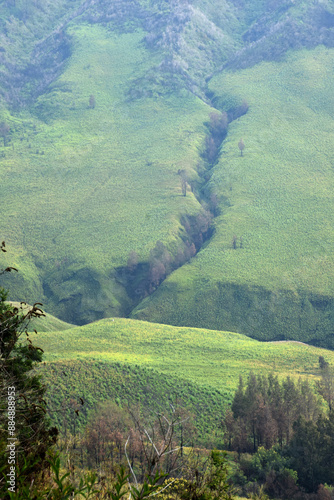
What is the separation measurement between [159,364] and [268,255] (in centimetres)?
6712

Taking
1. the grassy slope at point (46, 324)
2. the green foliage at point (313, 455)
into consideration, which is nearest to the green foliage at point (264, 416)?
the green foliage at point (313, 455)

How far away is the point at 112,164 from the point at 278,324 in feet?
351

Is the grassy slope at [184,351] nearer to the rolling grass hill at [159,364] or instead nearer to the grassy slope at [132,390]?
the rolling grass hill at [159,364]

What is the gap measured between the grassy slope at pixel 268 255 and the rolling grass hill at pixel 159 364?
11570 mm

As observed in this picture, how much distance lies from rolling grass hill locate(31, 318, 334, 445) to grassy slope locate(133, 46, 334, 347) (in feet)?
38.0

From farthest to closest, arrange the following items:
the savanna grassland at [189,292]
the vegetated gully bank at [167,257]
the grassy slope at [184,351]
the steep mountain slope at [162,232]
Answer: the vegetated gully bank at [167,257], the steep mountain slope at [162,232], the grassy slope at [184,351], the savanna grassland at [189,292]

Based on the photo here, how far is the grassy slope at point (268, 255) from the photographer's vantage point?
388 feet

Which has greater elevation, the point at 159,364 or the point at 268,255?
the point at 159,364

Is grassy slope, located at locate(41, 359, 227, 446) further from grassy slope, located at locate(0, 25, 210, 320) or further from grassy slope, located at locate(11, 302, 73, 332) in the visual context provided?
grassy slope, located at locate(0, 25, 210, 320)

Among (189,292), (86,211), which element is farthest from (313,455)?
(86,211)

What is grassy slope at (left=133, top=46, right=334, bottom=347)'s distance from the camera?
118125mm

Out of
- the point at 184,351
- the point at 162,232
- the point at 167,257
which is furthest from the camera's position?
the point at 162,232

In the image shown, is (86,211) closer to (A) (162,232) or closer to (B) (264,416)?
(A) (162,232)

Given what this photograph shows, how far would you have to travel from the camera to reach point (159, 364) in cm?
8225
